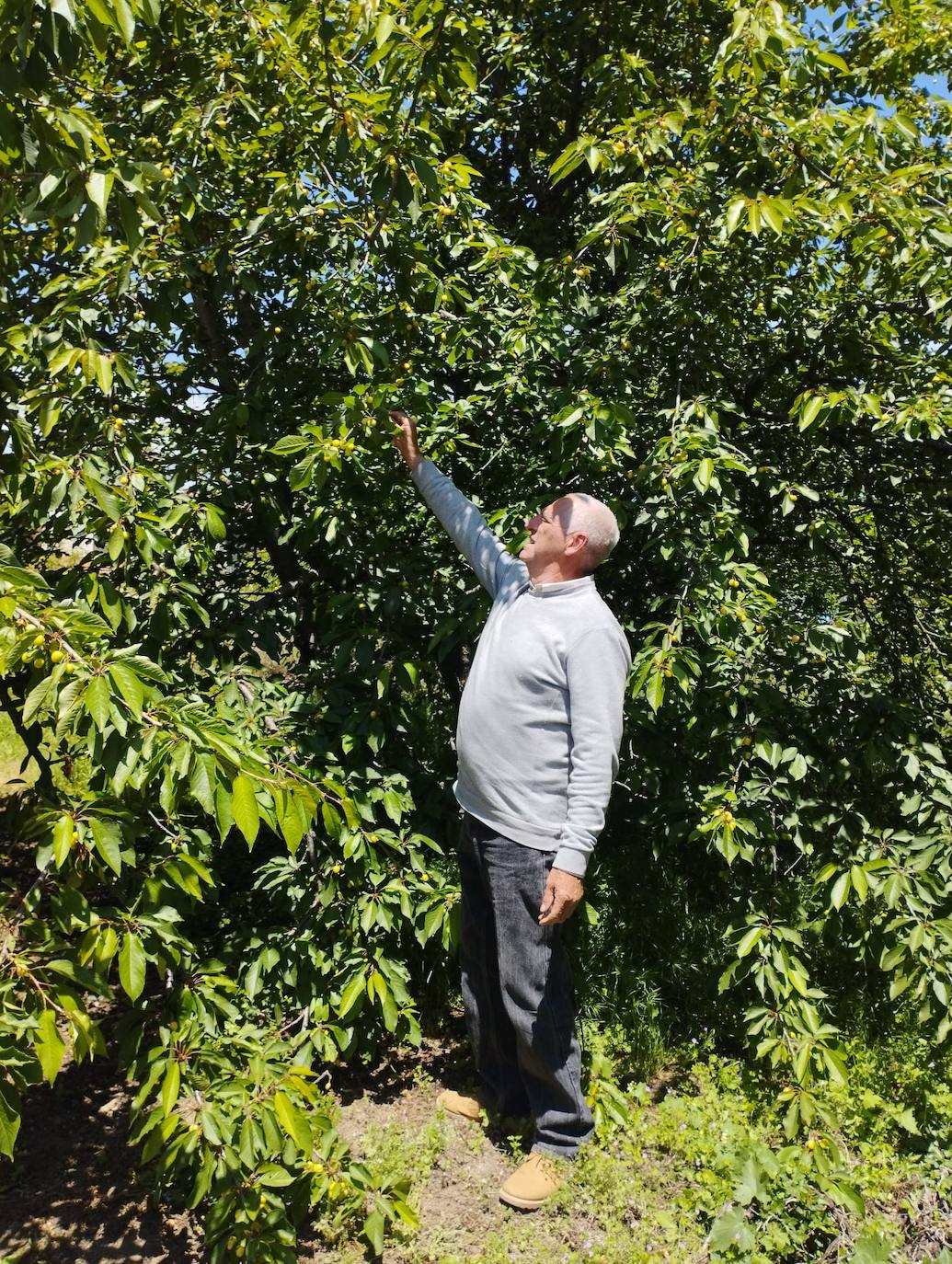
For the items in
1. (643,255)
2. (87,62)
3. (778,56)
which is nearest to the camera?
(778,56)

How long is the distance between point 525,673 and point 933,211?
169 centimetres

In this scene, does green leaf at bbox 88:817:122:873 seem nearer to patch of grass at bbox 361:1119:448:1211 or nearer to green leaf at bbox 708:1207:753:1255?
patch of grass at bbox 361:1119:448:1211

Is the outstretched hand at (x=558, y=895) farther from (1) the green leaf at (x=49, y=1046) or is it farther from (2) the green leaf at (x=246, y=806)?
(1) the green leaf at (x=49, y=1046)

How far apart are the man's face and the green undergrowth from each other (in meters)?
1.63

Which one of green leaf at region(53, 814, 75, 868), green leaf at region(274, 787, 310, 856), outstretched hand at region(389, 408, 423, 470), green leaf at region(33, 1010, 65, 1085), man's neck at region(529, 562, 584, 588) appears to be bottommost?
green leaf at region(33, 1010, 65, 1085)

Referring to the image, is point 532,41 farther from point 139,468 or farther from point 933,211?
point 139,468

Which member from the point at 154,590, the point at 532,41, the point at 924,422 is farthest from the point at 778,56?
the point at 154,590

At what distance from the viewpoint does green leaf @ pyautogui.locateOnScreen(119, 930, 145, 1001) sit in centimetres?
194

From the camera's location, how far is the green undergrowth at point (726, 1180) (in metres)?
2.28

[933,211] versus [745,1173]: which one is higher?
[933,211]

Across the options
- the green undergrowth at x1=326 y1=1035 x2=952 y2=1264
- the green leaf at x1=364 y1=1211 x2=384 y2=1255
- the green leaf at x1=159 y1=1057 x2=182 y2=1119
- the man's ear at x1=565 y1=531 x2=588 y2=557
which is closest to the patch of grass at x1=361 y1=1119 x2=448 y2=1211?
the green undergrowth at x1=326 y1=1035 x2=952 y2=1264

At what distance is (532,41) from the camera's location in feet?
13.0

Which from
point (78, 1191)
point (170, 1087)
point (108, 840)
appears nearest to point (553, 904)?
point (170, 1087)

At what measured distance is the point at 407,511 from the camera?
318 centimetres
